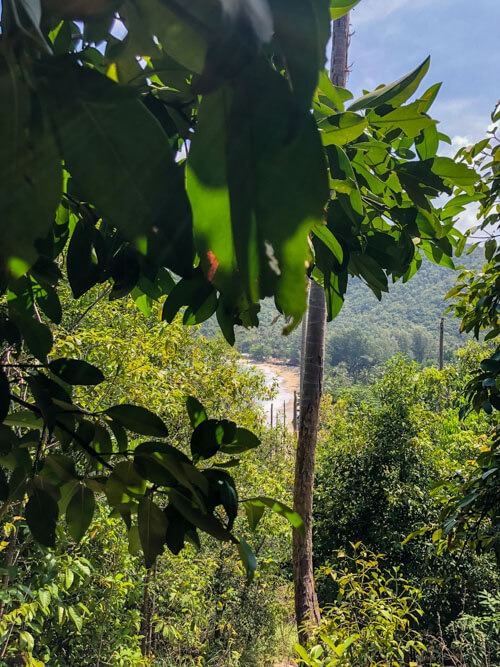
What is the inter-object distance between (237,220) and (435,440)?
23.6 feet

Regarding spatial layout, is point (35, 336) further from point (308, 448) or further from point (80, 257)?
point (308, 448)

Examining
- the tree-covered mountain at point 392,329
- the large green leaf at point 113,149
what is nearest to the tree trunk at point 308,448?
the large green leaf at point 113,149

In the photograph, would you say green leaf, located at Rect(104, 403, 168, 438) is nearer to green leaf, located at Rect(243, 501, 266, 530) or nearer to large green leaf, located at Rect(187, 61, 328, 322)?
green leaf, located at Rect(243, 501, 266, 530)

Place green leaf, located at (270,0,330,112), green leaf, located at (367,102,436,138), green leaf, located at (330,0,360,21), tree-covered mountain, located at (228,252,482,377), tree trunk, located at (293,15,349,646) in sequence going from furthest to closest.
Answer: tree-covered mountain, located at (228,252,482,377), tree trunk, located at (293,15,349,646), green leaf, located at (367,102,436,138), green leaf, located at (330,0,360,21), green leaf, located at (270,0,330,112)

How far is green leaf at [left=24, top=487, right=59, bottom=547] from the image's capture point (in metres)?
0.43

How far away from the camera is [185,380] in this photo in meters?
4.48

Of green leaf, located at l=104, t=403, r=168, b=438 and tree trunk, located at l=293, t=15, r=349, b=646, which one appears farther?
tree trunk, located at l=293, t=15, r=349, b=646

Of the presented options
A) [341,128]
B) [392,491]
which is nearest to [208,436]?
[341,128]

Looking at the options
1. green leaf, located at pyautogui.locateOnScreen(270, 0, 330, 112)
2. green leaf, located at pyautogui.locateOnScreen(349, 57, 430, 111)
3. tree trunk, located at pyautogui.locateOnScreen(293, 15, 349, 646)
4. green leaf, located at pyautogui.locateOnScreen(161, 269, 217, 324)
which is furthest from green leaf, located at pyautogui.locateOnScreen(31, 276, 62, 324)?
tree trunk, located at pyautogui.locateOnScreen(293, 15, 349, 646)

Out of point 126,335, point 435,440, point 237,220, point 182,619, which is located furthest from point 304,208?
point 435,440

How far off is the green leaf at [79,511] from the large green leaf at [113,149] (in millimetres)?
361

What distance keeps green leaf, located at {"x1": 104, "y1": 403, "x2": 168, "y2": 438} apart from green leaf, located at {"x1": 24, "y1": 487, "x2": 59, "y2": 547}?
0.28 feet

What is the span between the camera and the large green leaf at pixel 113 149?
5.4 inches

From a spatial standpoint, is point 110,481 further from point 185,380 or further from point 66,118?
point 185,380
